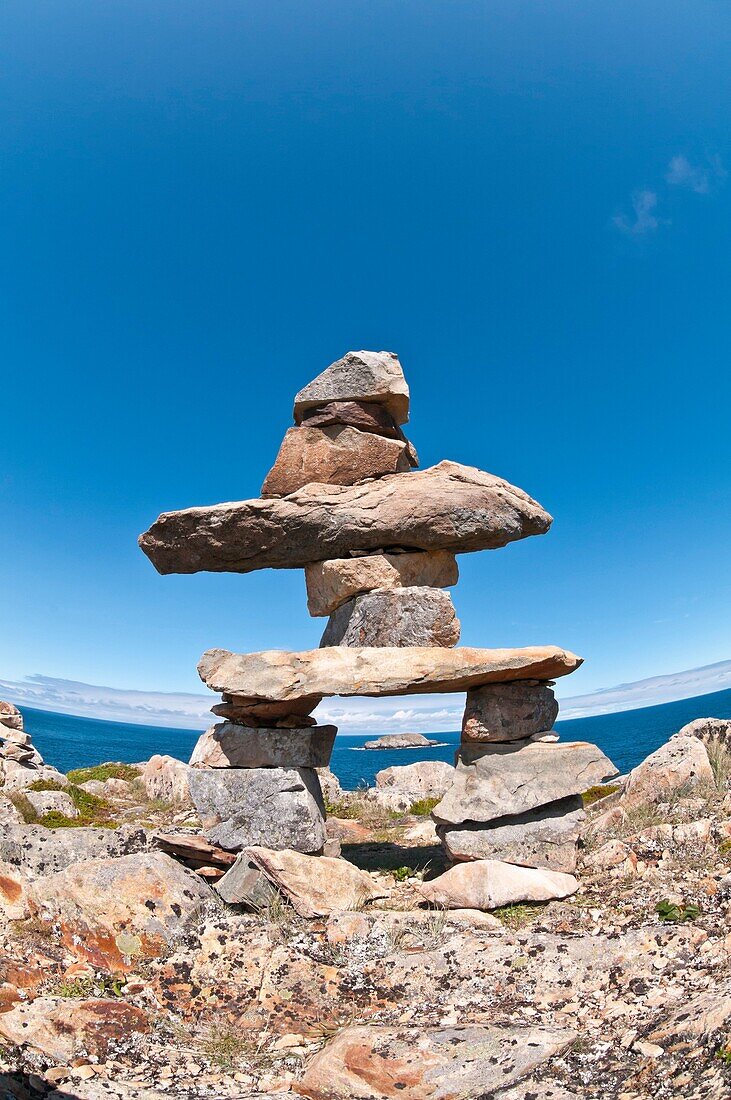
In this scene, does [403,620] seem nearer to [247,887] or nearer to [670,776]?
[247,887]

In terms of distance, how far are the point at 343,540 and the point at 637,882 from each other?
561cm

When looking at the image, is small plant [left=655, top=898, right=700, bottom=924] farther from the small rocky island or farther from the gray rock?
the gray rock

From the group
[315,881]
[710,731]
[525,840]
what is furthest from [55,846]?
[710,731]

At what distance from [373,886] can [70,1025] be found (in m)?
4.07

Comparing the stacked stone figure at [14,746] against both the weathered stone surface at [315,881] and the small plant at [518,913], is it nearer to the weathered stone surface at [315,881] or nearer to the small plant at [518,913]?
the weathered stone surface at [315,881]

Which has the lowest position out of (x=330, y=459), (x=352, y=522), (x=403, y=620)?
(x=403, y=620)

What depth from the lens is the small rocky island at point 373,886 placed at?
4867 mm

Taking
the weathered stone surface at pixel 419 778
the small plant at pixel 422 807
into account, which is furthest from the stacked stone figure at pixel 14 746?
the small plant at pixel 422 807

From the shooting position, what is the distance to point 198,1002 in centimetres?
617

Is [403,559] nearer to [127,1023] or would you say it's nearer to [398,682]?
[398,682]

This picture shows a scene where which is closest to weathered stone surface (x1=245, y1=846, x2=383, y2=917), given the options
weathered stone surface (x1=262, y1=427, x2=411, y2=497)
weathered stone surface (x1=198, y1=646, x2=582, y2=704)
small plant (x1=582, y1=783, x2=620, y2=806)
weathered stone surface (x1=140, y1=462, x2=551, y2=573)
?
weathered stone surface (x1=198, y1=646, x2=582, y2=704)

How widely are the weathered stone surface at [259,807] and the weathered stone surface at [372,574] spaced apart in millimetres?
2537

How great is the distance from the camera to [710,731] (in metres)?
14.3

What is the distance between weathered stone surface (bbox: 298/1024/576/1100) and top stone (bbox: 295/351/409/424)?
793 cm
